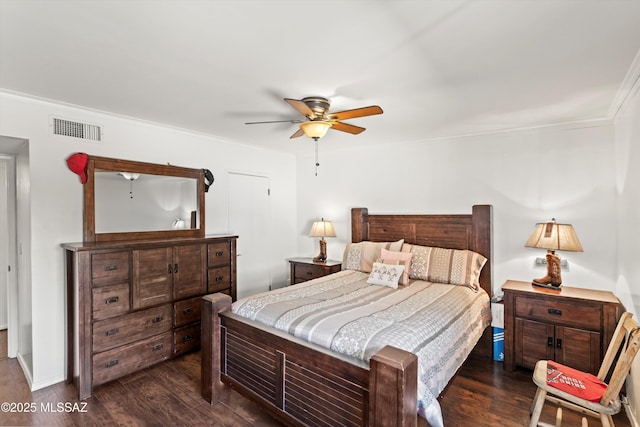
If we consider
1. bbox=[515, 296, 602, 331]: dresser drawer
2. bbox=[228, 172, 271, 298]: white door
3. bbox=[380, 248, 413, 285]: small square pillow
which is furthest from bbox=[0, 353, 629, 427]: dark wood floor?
bbox=[228, 172, 271, 298]: white door

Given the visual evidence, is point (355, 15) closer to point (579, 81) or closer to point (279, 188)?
point (579, 81)

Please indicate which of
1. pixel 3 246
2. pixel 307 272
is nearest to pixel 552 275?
pixel 307 272

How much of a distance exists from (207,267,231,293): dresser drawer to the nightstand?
3.80ft

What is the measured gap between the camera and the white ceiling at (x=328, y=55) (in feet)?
5.01

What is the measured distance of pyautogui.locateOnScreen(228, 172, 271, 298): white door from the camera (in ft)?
14.6

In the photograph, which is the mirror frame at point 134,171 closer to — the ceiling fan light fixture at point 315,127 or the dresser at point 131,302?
the dresser at point 131,302

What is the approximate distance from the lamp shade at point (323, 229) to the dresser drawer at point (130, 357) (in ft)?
7.56

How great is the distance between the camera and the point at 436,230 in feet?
13.1

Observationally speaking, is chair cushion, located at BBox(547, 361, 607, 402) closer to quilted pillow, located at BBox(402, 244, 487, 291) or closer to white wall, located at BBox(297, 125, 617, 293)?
quilted pillow, located at BBox(402, 244, 487, 291)

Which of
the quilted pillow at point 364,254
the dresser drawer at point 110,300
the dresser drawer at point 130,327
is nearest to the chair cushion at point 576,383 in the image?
the quilted pillow at point 364,254

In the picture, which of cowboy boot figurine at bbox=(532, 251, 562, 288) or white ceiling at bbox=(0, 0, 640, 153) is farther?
cowboy boot figurine at bbox=(532, 251, 562, 288)

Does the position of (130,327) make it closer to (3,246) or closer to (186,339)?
(186,339)

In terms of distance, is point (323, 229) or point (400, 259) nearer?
point (400, 259)

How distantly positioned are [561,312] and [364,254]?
6.66ft
